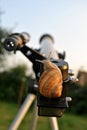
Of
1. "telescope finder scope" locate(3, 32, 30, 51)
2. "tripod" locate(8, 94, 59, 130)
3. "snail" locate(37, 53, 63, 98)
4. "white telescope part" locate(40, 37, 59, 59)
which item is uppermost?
"telescope finder scope" locate(3, 32, 30, 51)

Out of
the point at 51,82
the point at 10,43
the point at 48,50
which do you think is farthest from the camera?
the point at 48,50

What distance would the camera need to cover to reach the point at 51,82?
0.98m

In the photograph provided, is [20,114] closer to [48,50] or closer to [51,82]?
[48,50]

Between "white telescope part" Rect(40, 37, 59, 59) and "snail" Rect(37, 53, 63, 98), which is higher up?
"snail" Rect(37, 53, 63, 98)

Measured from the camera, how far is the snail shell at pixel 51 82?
3.22ft

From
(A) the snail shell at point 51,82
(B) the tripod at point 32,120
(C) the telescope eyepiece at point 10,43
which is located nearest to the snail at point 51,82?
(A) the snail shell at point 51,82

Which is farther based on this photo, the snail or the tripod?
the tripod

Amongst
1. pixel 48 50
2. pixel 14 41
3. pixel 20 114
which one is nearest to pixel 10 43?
pixel 14 41

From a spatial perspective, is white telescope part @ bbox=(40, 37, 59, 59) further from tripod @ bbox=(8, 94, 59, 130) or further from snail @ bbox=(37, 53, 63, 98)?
snail @ bbox=(37, 53, 63, 98)

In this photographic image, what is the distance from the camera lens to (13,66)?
609 inches

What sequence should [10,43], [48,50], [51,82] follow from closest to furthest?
[51,82]
[10,43]
[48,50]

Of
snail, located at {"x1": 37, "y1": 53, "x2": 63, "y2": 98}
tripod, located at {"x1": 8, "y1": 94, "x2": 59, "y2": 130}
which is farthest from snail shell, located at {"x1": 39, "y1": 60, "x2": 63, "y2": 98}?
tripod, located at {"x1": 8, "y1": 94, "x2": 59, "y2": 130}

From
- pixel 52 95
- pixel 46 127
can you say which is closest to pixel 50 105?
pixel 52 95

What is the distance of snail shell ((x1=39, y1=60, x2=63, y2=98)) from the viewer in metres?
0.98
